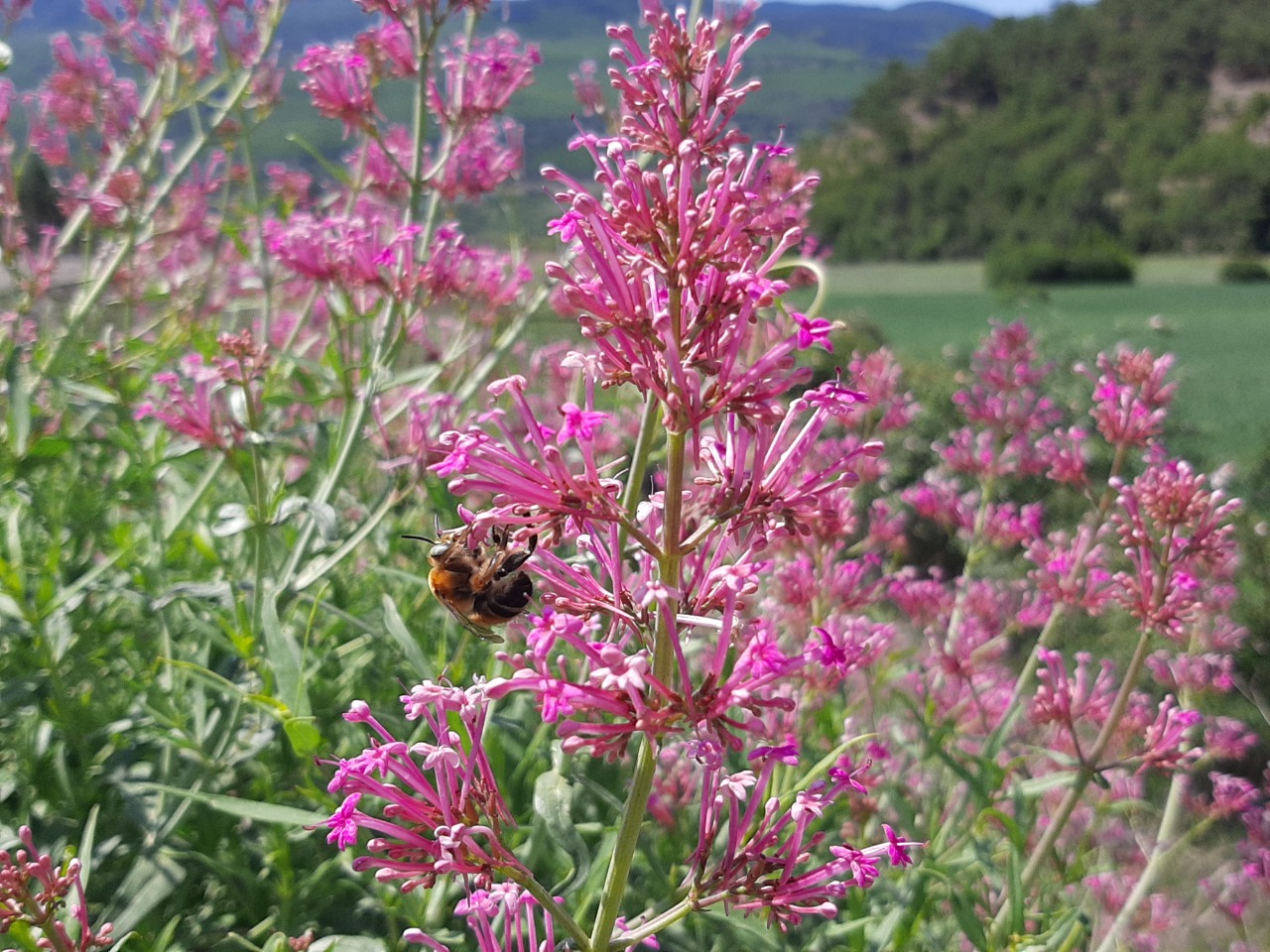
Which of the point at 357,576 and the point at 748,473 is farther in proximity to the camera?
the point at 357,576

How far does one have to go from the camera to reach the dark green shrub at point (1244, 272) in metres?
32.9

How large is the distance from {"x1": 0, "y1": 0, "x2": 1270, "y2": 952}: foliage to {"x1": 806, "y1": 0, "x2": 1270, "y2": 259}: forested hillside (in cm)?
3364

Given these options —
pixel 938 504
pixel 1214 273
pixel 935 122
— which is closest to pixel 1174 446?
pixel 938 504

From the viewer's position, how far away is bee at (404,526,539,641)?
5.70ft

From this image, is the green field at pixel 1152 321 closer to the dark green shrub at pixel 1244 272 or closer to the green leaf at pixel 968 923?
the dark green shrub at pixel 1244 272

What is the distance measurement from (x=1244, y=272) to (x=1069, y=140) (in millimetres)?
19403

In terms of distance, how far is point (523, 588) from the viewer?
1758mm

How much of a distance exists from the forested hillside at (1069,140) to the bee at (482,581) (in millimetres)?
35698

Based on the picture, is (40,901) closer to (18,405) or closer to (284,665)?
(284,665)

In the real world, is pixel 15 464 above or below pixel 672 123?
below

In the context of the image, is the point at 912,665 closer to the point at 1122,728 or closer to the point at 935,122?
the point at 1122,728

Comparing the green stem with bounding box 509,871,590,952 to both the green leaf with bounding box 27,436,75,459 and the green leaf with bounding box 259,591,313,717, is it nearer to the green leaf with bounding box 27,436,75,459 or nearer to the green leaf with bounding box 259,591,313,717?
the green leaf with bounding box 259,591,313,717

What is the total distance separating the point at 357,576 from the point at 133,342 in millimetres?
1148

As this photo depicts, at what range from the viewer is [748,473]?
1.42 meters
